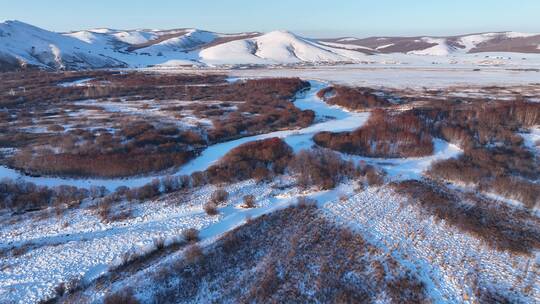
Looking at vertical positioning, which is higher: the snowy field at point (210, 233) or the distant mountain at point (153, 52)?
the distant mountain at point (153, 52)

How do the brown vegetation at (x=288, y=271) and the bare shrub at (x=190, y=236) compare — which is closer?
the brown vegetation at (x=288, y=271)

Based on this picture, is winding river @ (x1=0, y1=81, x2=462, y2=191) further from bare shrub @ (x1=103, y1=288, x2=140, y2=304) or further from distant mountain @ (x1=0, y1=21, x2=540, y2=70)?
distant mountain @ (x1=0, y1=21, x2=540, y2=70)

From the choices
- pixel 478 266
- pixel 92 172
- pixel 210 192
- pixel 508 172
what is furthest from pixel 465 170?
pixel 92 172

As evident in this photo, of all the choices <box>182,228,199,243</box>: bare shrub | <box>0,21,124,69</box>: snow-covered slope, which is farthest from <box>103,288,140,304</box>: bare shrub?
<box>0,21,124,69</box>: snow-covered slope

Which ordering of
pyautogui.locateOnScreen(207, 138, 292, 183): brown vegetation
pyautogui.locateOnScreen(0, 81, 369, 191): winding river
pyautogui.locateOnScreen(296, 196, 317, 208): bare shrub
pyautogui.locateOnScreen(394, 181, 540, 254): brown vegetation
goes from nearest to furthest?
pyautogui.locateOnScreen(394, 181, 540, 254): brown vegetation → pyautogui.locateOnScreen(296, 196, 317, 208): bare shrub → pyautogui.locateOnScreen(0, 81, 369, 191): winding river → pyautogui.locateOnScreen(207, 138, 292, 183): brown vegetation

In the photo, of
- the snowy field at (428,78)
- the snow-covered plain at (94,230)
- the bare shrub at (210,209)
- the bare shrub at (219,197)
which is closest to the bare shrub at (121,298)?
the snow-covered plain at (94,230)

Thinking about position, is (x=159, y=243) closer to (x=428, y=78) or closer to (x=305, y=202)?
(x=305, y=202)

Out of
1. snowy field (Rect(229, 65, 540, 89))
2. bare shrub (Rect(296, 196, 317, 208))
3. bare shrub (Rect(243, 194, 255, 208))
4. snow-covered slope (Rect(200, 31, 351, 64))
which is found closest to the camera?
bare shrub (Rect(296, 196, 317, 208))

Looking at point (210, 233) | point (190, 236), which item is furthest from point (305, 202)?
point (190, 236)

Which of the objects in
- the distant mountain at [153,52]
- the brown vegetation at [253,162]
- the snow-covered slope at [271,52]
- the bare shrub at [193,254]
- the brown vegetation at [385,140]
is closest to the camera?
the bare shrub at [193,254]

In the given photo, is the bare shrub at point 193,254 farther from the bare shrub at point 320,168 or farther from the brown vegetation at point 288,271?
the bare shrub at point 320,168
